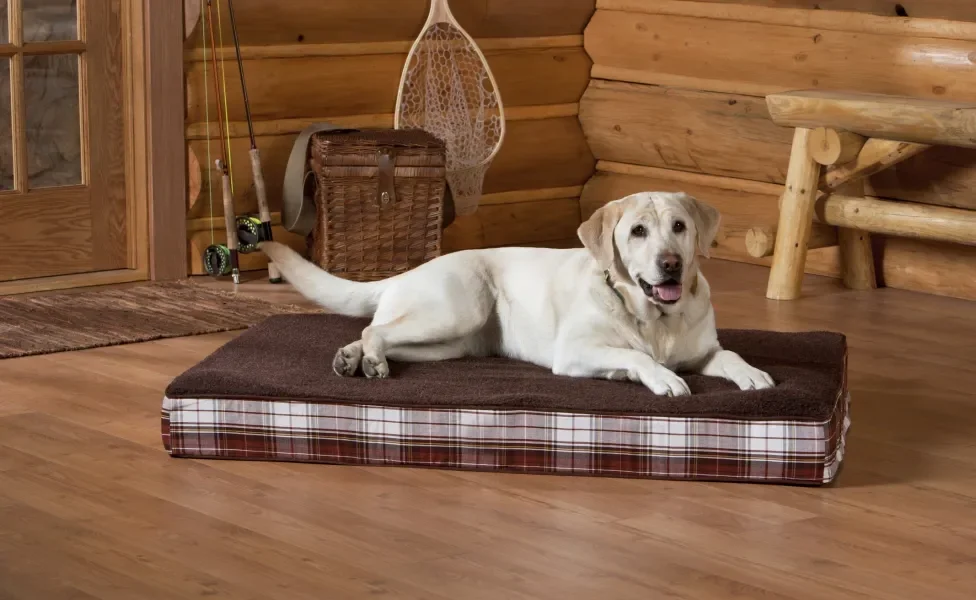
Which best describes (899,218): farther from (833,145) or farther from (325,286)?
(325,286)

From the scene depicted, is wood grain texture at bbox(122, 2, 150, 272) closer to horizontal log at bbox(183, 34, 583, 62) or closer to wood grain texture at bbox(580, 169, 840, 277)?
horizontal log at bbox(183, 34, 583, 62)

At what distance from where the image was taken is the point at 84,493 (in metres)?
2.92

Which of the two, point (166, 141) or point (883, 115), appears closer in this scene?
point (883, 115)

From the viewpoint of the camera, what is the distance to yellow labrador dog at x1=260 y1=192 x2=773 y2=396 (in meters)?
3.25

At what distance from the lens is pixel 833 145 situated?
5.02 meters

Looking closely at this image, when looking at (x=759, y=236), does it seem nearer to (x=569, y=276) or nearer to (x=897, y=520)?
(x=569, y=276)

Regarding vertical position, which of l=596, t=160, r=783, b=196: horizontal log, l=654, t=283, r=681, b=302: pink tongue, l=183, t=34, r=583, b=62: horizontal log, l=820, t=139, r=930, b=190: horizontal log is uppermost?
l=183, t=34, r=583, b=62: horizontal log

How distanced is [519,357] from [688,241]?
557mm

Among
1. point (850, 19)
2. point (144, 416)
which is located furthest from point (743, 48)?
point (144, 416)

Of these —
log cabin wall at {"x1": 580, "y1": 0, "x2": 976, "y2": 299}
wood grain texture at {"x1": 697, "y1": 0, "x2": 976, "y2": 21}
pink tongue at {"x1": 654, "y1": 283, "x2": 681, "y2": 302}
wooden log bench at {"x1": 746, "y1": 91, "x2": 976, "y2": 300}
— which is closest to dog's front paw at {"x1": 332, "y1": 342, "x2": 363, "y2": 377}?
pink tongue at {"x1": 654, "y1": 283, "x2": 681, "y2": 302}

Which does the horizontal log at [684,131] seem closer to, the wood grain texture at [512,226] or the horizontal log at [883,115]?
the wood grain texture at [512,226]

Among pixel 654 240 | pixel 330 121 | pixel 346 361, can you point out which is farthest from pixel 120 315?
pixel 654 240

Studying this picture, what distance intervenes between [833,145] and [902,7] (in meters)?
0.70

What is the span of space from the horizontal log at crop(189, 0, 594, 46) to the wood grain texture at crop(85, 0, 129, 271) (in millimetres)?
301
